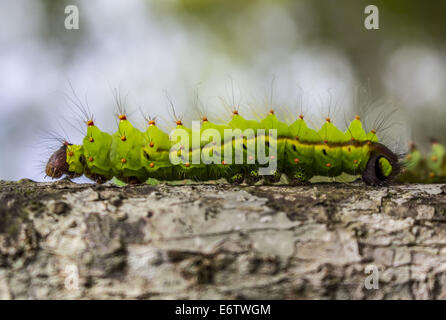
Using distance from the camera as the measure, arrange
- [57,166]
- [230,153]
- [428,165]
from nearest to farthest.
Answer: [230,153] → [57,166] → [428,165]

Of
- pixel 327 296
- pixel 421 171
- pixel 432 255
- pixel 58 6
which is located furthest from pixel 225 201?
pixel 58 6

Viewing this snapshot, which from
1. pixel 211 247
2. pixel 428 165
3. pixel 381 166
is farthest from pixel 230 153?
pixel 428 165

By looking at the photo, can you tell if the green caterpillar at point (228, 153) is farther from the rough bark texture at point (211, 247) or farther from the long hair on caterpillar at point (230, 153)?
the rough bark texture at point (211, 247)

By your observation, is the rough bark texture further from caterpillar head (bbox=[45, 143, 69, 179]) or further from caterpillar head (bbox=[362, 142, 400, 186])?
caterpillar head (bbox=[45, 143, 69, 179])

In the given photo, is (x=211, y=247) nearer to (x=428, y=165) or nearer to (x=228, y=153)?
(x=228, y=153)

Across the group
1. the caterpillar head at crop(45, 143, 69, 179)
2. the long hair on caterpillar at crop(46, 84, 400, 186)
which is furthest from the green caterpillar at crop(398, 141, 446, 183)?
the caterpillar head at crop(45, 143, 69, 179)

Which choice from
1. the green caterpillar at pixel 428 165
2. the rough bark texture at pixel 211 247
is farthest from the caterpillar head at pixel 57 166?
the green caterpillar at pixel 428 165

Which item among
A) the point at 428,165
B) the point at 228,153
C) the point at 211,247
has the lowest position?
the point at 211,247

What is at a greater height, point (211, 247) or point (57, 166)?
point (57, 166)
